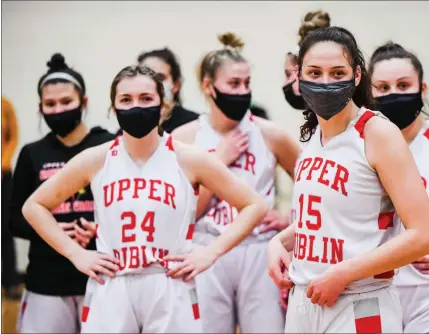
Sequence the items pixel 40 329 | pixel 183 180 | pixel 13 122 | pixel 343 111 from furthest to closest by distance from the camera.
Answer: pixel 13 122 → pixel 40 329 → pixel 183 180 → pixel 343 111

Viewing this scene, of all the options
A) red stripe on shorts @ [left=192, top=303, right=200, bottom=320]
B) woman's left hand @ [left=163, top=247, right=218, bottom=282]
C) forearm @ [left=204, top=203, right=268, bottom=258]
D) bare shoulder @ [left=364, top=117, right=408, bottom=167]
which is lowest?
Answer: red stripe on shorts @ [left=192, top=303, right=200, bottom=320]

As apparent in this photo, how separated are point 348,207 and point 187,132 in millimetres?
1550

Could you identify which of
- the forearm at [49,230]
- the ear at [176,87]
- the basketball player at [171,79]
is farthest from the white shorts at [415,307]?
the ear at [176,87]

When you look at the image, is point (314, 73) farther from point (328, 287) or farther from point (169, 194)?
point (169, 194)

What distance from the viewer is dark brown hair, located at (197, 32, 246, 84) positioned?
363 centimetres

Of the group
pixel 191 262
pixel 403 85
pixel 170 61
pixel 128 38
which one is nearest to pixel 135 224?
pixel 191 262

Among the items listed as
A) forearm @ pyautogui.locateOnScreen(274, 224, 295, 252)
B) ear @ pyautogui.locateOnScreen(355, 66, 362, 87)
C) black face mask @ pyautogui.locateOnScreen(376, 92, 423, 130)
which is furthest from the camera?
black face mask @ pyautogui.locateOnScreen(376, 92, 423, 130)

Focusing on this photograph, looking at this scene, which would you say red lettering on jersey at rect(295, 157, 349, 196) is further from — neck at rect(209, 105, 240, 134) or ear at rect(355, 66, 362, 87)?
neck at rect(209, 105, 240, 134)

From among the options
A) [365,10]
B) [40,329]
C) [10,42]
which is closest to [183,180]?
[40,329]

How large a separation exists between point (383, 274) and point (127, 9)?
357cm

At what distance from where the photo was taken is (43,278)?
11.2 feet

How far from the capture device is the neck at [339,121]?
7.49 feet

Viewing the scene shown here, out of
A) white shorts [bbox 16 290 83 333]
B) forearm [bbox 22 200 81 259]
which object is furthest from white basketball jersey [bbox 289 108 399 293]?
white shorts [bbox 16 290 83 333]

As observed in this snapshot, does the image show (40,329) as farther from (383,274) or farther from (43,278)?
(383,274)
